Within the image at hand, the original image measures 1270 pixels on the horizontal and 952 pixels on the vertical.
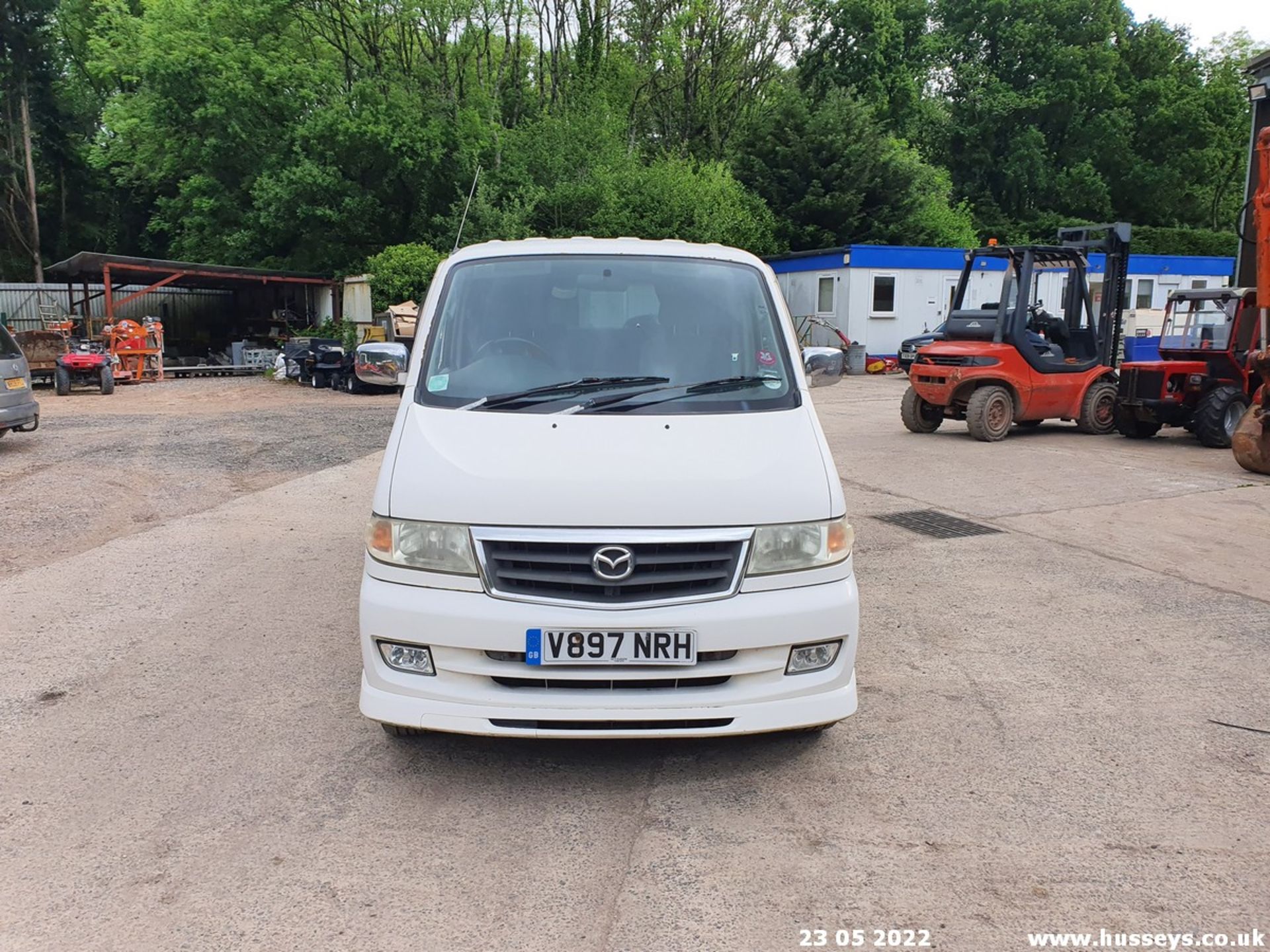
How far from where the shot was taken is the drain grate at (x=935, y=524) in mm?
7984

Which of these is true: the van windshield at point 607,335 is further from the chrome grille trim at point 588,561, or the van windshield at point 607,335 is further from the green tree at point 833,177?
the green tree at point 833,177

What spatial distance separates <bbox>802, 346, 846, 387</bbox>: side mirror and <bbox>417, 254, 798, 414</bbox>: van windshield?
600 millimetres

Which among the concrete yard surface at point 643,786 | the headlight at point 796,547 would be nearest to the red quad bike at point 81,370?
the concrete yard surface at point 643,786

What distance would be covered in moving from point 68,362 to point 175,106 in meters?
15.3

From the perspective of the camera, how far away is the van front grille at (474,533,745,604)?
336cm

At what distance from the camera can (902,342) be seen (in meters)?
26.3

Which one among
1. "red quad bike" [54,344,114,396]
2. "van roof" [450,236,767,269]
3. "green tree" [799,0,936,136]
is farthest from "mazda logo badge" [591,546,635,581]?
"green tree" [799,0,936,136]

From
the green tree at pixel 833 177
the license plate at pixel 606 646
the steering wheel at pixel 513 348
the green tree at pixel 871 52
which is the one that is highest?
the green tree at pixel 871 52

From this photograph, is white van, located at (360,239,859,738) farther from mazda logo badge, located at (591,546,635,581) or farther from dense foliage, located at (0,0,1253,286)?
dense foliage, located at (0,0,1253,286)

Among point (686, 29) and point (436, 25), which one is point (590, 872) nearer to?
point (436, 25)

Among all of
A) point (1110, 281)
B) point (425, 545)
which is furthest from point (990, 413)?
point (425, 545)

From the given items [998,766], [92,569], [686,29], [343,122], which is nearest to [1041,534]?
[998,766]

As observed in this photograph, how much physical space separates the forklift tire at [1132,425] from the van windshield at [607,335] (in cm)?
1046

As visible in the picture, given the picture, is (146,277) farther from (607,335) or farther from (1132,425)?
(607,335)
